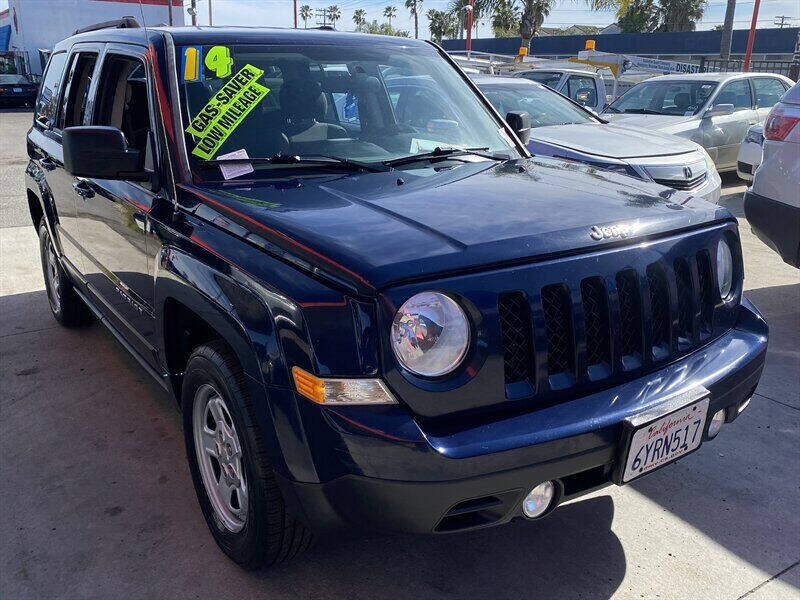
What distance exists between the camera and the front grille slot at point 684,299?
2.58 m

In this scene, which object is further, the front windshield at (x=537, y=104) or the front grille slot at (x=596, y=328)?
the front windshield at (x=537, y=104)

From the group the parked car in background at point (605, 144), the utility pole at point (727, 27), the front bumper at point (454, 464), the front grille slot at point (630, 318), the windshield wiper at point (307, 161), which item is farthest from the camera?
the utility pole at point (727, 27)

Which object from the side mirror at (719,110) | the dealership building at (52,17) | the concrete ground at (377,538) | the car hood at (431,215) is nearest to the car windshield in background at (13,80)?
the dealership building at (52,17)

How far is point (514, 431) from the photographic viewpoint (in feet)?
6.87

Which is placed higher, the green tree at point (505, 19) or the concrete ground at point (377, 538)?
the green tree at point (505, 19)

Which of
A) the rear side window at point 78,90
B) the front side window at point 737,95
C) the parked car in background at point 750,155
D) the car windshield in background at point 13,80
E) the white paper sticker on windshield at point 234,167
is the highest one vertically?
the rear side window at point 78,90

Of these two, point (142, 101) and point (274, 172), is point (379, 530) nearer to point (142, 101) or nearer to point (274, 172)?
point (274, 172)

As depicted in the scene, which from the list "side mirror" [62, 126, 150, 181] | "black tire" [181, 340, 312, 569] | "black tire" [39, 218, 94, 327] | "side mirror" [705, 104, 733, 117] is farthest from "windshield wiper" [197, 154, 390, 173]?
"side mirror" [705, 104, 733, 117]

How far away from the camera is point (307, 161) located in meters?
3.02

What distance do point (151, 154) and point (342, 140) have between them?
2.54 ft

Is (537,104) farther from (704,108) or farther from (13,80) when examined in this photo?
(13,80)

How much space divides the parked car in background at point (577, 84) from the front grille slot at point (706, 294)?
9045mm

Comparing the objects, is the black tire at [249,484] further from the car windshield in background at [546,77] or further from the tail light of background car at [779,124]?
the car windshield in background at [546,77]

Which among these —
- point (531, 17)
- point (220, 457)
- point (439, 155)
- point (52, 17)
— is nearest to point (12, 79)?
point (52, 17)
